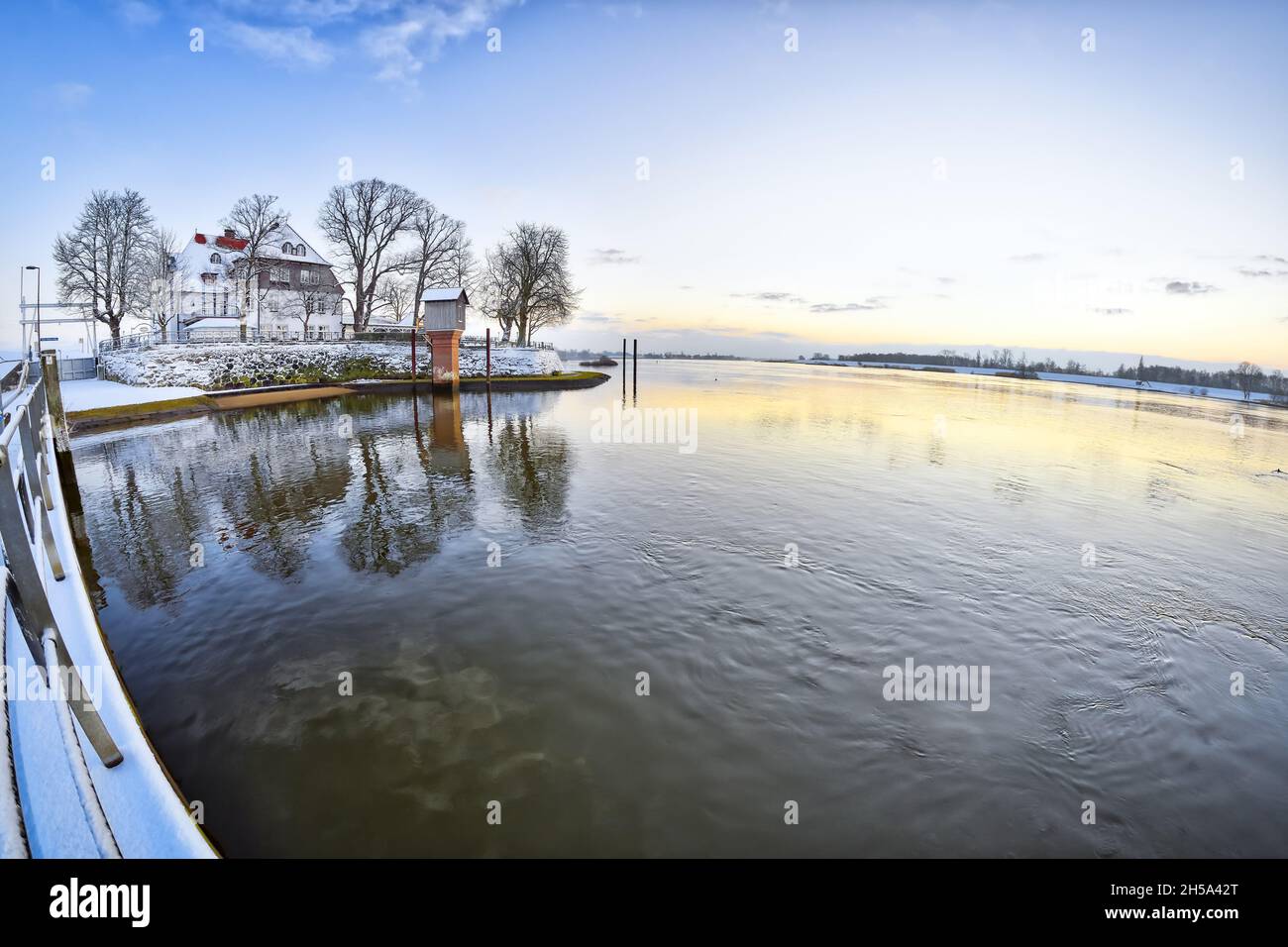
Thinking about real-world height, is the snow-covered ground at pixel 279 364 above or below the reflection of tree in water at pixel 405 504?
above

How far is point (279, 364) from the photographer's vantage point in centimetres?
3519

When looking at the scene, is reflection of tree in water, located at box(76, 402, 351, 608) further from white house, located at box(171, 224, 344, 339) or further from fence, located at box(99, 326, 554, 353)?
white house, located at box(171, 224, 344, 339)

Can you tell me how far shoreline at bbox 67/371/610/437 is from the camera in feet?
70.3

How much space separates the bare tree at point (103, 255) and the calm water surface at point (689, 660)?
37505mm

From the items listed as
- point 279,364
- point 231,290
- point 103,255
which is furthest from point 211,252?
point 279,364

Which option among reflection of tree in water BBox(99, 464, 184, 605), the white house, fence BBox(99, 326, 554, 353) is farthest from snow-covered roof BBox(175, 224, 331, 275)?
reflection of tree in water BBox(99, 464, 184, 605)

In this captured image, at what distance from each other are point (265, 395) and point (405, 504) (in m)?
24.8

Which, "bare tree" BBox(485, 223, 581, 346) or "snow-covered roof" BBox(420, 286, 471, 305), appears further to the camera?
"bare tree" BBox(485, 223, 581, 346)

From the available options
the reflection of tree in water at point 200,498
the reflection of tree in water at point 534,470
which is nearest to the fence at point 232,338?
the reflection of tree in water at point 200,498

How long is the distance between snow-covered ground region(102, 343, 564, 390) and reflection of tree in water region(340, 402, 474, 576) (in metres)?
19.4

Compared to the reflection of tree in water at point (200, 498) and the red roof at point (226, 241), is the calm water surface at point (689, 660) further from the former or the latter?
the red roof at point (226, 241)

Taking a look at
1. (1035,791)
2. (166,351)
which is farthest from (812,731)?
(166,351)

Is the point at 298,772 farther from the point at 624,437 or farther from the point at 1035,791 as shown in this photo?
the point at 624,437

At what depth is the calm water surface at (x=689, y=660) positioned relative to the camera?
4305mm
